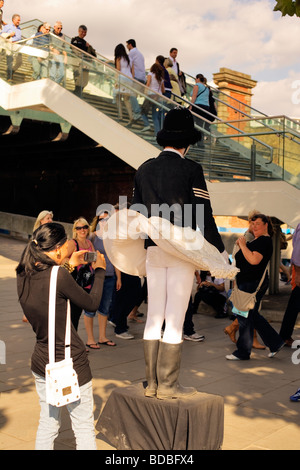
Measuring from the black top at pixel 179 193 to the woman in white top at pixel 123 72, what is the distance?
946 centimetres

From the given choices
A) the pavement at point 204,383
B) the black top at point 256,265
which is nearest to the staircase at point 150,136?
the pavement at point 204,383

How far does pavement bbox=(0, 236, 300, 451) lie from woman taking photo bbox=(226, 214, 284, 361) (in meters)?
0.19

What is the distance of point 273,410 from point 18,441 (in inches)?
88.3

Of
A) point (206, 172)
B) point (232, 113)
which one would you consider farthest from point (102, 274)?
point (232, 113)

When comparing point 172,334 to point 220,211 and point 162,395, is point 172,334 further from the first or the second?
point 220,211

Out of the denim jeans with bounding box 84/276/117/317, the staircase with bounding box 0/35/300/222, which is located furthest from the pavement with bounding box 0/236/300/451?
the staircase with bounding box 0/35/300/222

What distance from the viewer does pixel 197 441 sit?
420 cm

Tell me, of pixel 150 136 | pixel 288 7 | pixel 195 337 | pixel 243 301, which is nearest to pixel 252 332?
pixel 243 301

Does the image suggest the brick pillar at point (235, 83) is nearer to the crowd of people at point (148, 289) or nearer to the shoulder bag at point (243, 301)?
the shoulder bag at point (243, 301)

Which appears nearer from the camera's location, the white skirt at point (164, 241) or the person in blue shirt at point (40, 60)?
the white skirt at point (164, 241)

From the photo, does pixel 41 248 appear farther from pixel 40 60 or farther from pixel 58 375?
pixel 40 60

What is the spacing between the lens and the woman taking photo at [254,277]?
24.0 ft

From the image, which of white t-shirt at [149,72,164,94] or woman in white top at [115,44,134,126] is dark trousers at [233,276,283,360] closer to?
woman in white top at [115,44,134,126]

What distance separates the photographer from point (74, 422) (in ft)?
12.1
